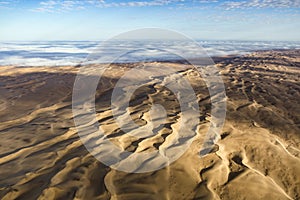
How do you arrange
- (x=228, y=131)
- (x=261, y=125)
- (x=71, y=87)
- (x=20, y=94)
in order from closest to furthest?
(x=228, y=131) < (x=261, y=125) < (x=20, y=94) < (x=71, y=87)

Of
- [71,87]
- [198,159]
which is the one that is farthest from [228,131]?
[71,87]

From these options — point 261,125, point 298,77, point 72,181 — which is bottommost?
point 298,77

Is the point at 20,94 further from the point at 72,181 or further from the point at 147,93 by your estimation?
the point at 72,181

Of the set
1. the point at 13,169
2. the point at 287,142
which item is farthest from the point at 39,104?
the point at 287,142

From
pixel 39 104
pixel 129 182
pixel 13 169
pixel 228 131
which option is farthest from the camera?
pixel 39 104

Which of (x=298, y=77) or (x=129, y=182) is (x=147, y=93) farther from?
(x=298, y=77)

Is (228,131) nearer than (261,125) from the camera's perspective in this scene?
Yes

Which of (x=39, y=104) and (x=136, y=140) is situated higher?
(x=136, y=140)
